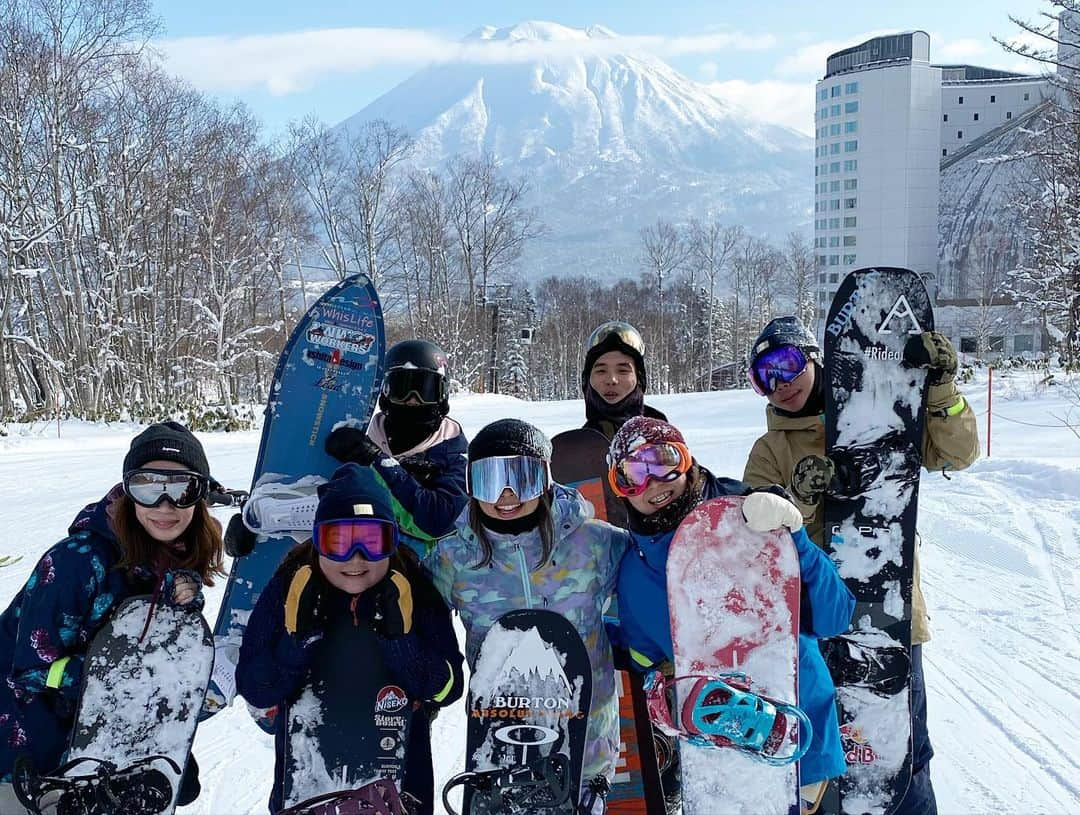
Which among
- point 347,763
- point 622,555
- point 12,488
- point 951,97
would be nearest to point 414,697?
point 347,763

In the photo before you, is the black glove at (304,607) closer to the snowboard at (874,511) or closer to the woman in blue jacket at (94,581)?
the woman in blue jacket at (94,581)

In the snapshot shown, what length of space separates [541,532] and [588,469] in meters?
0.62

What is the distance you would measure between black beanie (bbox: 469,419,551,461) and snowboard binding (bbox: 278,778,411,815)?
0.92 m

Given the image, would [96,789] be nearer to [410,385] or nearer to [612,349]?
[410,385]

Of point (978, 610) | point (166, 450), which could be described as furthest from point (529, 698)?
point (978, 610)

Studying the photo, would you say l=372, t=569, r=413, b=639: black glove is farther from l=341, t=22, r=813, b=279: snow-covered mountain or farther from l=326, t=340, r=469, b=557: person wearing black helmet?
l=341, t=22, r=813, b=279: snow-covered mountain

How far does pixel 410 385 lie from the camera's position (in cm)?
292

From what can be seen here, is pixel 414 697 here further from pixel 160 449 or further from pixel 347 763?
pixel 160 449

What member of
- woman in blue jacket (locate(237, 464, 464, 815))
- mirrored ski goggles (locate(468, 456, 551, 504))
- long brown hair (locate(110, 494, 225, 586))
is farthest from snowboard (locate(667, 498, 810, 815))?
long brown hair (locate(110, 494, 225, 586))

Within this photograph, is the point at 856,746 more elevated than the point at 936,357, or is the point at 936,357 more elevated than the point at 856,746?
the point at 936,357

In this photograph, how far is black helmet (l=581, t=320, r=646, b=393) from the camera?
9.52 ft

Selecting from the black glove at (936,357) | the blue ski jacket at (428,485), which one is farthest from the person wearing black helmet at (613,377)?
the black glove at (936,357)

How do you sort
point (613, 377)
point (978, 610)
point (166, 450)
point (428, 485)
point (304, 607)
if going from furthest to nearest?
point (978, 610)
point (613, 377)
point (428, 485)
point (166, 450)
point (304, 607)

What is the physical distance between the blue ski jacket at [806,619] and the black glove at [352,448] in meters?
0.93
